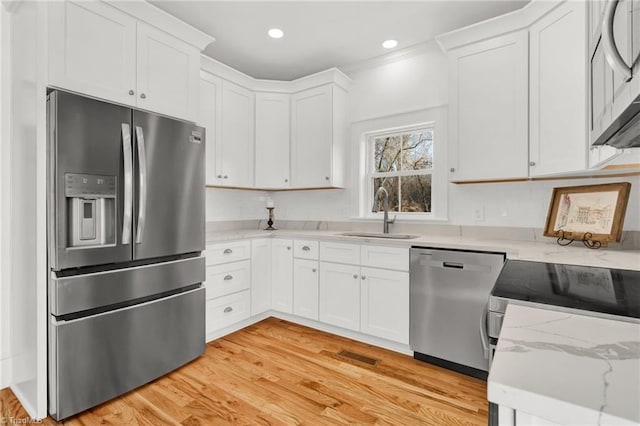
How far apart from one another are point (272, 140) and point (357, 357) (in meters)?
2.35

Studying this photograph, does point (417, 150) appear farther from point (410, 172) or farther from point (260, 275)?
point (260, 275)

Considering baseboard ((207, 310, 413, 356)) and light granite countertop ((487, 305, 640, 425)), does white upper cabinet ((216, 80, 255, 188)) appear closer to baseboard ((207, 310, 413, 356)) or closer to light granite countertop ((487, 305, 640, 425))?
baseboard ((207, 310, 413, 356))

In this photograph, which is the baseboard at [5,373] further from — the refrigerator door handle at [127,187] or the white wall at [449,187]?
the white wall at [449,187]

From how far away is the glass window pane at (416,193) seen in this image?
3094 millimetres

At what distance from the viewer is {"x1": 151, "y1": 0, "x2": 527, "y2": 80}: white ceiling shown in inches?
93.4

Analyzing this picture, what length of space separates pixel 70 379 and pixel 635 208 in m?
3.56

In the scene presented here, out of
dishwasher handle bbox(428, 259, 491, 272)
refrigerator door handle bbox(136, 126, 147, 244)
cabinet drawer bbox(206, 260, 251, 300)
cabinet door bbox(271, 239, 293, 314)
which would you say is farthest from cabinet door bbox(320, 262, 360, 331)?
refrigerator door handle bbox(136, 126, 147, 244)

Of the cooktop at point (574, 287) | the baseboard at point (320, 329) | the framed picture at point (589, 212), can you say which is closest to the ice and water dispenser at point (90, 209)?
the baseboard at point (320, 329)

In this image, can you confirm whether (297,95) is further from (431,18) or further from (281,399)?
(281,399)

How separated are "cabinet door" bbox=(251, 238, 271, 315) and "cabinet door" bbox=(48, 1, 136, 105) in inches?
64.1

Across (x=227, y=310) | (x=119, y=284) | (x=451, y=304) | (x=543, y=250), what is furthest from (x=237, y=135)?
(x=543, y=250)

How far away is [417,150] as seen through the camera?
3.15 m

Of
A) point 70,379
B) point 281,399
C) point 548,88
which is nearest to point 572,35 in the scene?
point 548,88

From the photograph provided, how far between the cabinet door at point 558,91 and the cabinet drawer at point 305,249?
1808 millimetres
